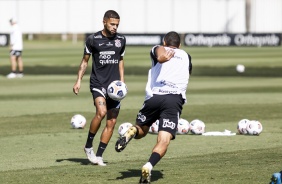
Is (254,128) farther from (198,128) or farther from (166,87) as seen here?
(166,87)

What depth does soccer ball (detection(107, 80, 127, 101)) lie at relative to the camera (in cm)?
1333

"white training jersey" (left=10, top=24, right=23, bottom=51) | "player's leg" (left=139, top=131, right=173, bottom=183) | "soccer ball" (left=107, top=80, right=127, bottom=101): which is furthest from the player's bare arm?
"white training jersey" (left=10, top=24, right=23, bottom=51)

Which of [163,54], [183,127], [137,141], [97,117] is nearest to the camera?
[163,54]

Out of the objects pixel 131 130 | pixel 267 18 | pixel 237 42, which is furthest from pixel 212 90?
pixel 267 18

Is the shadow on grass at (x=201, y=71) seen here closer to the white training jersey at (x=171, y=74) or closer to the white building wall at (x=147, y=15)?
the white training jersey at (x=171, y=74)

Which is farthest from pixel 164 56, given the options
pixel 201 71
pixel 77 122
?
pixel 201 71

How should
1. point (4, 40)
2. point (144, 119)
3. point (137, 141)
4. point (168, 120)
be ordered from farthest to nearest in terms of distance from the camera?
point (4, 40)
point (137, 141)
point (144, 119)
point (168, 120)

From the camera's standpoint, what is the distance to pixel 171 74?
463 inches

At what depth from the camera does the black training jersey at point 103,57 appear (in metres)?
13.7

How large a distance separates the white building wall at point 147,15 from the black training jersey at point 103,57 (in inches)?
2702

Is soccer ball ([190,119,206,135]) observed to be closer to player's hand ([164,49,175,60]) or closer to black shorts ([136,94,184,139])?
black shorts ([136,94,184,139])

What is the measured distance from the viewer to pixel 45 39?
84812 mm

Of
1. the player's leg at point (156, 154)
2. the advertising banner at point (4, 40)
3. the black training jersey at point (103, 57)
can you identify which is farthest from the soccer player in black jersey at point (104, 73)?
the advertising banner at point (4, 40)

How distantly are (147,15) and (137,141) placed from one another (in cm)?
6695
